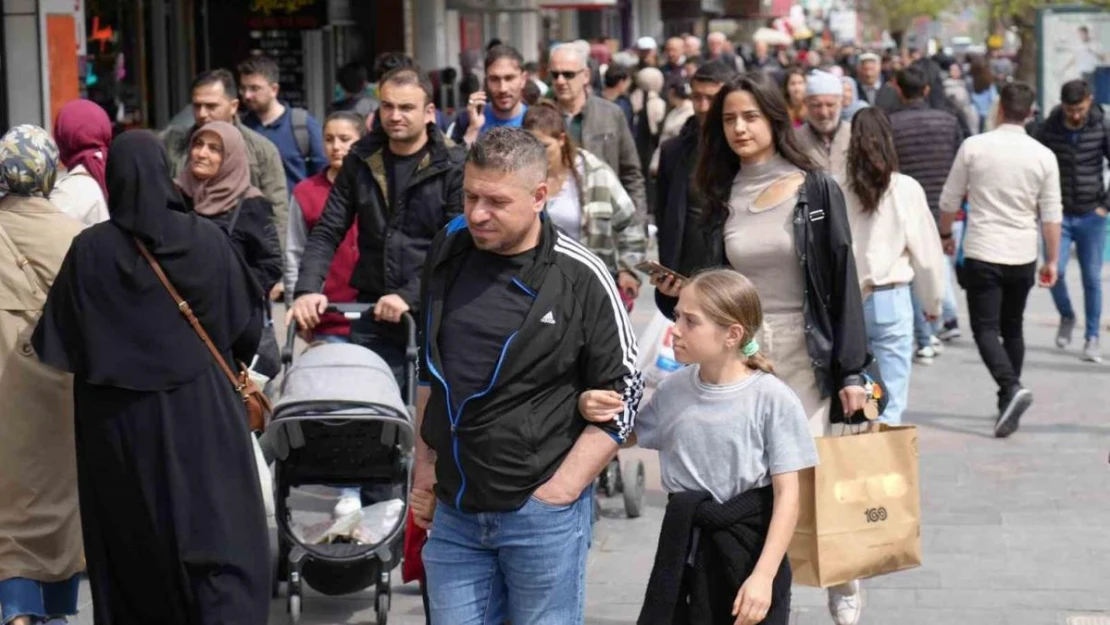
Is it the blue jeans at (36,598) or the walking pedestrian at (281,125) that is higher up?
the walking pedestrian at (281,125)

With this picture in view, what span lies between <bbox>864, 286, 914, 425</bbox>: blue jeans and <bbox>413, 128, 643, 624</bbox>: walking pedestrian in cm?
392

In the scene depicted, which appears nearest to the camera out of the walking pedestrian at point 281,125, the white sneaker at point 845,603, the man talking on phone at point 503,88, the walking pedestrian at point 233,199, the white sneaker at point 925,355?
the white sneaker at point 845,603


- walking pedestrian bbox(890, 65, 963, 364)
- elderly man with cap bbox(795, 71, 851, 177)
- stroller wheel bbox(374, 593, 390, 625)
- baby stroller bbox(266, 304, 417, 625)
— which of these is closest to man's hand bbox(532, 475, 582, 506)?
baby stroller bbox(266, 304, 417, 625)

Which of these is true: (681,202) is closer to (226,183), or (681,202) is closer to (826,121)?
(226,183)

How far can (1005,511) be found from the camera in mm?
8594

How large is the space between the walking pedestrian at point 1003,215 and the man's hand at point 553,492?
6358mm

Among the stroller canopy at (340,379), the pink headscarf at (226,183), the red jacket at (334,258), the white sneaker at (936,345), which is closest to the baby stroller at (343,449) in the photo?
the stroller canopy at (340,379)

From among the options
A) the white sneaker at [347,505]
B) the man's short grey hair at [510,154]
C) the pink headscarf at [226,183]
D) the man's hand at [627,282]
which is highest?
the man's short grey hair at [510,154]

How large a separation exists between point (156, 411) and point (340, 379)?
131cm

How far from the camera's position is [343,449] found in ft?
22.9

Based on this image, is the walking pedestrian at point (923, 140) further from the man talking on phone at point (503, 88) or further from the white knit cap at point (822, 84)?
the man talking on phone at point (503, 88)

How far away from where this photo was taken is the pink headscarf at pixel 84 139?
25.7 feet

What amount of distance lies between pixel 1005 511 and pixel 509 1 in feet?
53.3

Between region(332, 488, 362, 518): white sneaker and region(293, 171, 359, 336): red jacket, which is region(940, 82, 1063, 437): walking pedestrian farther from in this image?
region(332, 488, 362, 518): white sneaker
